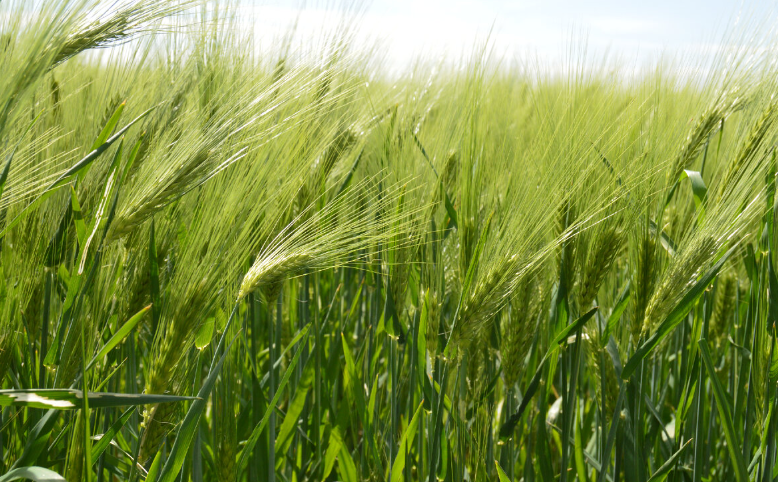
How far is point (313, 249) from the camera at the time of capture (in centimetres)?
78

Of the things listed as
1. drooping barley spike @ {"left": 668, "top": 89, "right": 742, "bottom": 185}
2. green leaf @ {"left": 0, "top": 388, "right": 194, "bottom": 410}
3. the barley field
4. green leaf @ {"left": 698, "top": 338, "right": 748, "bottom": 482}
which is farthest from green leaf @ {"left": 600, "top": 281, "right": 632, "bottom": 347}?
green leaf @ {"left": 0, "top": 388, "right": 194, "bottom": 410}

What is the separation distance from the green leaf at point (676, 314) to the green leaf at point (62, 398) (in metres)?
0.56

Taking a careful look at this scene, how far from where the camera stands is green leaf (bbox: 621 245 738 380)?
0.79 meters

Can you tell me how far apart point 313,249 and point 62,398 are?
32cm

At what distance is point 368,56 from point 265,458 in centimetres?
98

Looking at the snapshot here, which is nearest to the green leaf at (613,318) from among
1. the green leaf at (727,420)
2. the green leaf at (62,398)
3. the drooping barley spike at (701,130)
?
the green leaf at (727,420)

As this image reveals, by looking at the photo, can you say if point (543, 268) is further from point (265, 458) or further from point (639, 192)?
point (265, 458)

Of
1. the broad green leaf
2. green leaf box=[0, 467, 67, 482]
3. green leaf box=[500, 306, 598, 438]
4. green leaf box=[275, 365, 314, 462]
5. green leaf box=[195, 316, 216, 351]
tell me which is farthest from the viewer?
green leaf box=[275, 365, 314, 462]

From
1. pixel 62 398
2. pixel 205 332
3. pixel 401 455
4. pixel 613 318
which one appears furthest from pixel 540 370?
pixel 62 398

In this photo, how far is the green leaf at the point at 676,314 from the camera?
790mm

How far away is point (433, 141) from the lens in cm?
131

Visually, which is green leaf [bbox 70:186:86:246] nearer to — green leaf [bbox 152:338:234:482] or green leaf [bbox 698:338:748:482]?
green leaf [bbox 152:338:234:482]

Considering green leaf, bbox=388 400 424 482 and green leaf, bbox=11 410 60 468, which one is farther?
green leaf, bbox=388 400 424 482

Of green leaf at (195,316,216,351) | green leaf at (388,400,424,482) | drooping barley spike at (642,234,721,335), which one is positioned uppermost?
drooping barley spike at (642,234,721,335)
